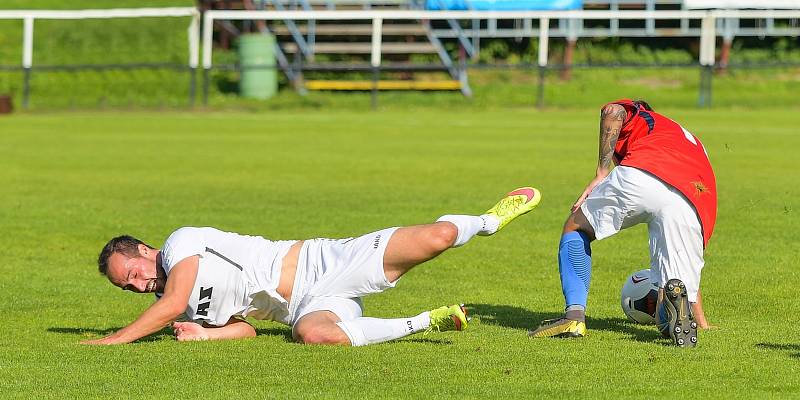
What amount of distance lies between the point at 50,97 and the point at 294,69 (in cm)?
634

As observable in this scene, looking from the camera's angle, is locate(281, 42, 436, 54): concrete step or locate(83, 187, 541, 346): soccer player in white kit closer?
locate(83, 187, 541, 346): soccer player in white kit

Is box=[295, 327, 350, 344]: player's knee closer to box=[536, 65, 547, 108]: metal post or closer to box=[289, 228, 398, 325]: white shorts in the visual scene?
box=[289, 228, 398, 325]: white shorts

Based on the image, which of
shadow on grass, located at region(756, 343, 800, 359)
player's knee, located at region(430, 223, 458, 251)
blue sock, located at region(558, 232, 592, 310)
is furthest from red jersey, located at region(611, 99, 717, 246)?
player's knee, located at region(430, 223, 458, 251)

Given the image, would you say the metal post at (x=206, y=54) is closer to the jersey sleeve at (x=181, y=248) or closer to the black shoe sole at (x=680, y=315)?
the jersey sleeve at (x=181, y=248)

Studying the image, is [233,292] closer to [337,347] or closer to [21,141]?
[337,347]

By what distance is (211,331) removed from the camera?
27.0 feet

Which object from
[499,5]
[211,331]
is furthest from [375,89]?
[211,331]

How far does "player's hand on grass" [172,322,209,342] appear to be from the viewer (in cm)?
817

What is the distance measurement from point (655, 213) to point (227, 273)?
252 cm

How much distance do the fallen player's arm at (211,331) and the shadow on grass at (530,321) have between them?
160cm

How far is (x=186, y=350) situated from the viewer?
7867 millimetres

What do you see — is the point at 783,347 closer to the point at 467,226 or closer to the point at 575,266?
the point at 575,266

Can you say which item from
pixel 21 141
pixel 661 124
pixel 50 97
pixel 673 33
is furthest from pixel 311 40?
pixel 661 124

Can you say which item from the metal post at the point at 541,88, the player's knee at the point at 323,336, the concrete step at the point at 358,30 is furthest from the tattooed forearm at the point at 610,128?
the concrete step at the point at 358,30
